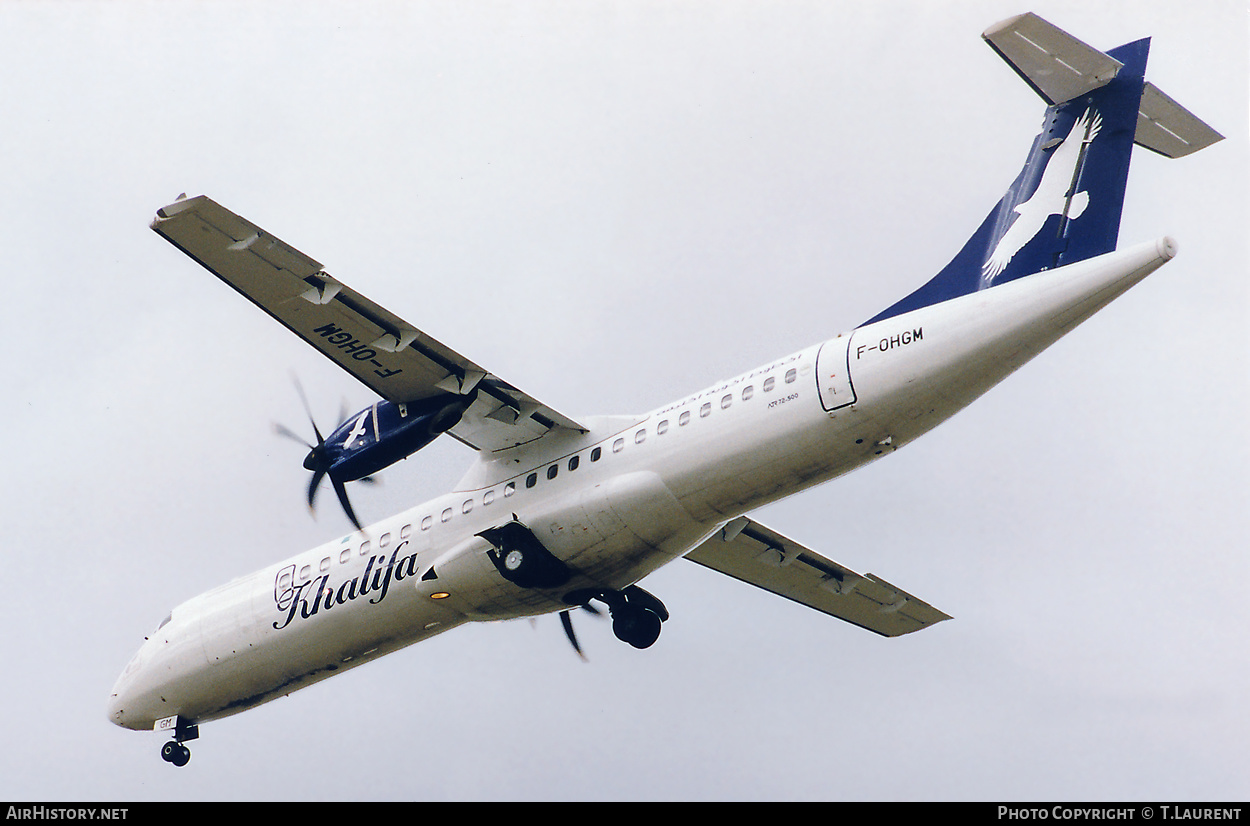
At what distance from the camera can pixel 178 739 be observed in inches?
1002

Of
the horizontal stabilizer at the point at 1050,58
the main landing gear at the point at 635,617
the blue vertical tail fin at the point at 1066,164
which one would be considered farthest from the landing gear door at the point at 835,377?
the main landing gear at the point at 635,617

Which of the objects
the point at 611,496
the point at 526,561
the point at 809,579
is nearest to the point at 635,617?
the point at 526,561

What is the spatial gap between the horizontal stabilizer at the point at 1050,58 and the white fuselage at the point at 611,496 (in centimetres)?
277

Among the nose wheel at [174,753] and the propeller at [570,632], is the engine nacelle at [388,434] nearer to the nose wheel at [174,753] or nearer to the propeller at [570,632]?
the propeller at [570,632]

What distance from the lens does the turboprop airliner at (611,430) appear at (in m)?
18.5

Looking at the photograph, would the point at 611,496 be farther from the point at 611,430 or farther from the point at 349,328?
the point at 349,328

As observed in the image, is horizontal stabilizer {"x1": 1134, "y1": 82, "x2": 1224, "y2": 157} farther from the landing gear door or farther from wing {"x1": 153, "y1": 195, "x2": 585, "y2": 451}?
wing {"x1": 153, "y1": 195, "x2": 585, "y2": 451}

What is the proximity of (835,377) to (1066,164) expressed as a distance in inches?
166

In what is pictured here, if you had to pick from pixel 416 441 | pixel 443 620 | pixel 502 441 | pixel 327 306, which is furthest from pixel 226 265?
pixel 443 620

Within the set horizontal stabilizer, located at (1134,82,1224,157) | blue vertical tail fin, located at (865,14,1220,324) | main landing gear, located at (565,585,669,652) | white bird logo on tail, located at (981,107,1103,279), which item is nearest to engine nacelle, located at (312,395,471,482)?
main landing gear, located at (565,585,669,652)

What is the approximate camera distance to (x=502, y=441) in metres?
22.3

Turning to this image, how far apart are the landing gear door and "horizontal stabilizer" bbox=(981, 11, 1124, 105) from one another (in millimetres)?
4150

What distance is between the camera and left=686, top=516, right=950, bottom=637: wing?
82.9 ft
